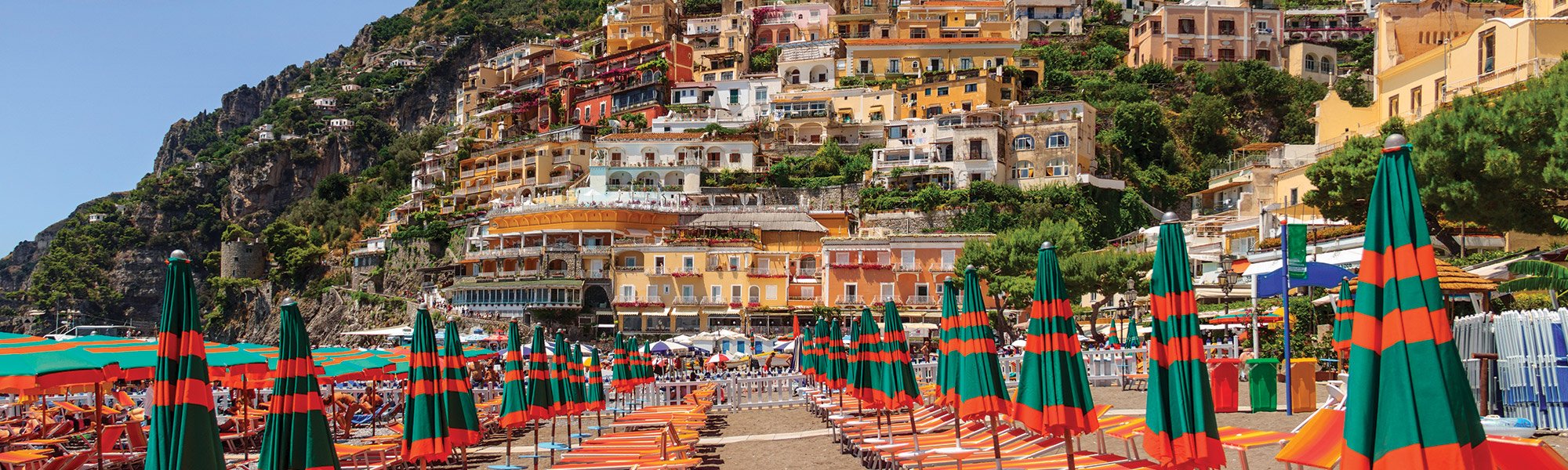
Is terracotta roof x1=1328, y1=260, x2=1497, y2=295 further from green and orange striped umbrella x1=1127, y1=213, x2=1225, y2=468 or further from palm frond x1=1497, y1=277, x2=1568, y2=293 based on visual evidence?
green and orange striped umbrella x1=1127, y1=213, x2=1225, y2=468

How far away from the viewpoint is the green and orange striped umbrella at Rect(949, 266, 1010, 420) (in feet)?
36.8

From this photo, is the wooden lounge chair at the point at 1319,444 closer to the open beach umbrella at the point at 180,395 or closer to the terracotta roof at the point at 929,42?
the open beach umbrella at the point at 180,395

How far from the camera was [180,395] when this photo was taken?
289 inches

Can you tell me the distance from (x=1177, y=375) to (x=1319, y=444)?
944 millimetres

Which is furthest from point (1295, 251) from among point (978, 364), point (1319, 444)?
point (1319, 444)

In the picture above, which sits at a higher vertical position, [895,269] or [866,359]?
[895,269]

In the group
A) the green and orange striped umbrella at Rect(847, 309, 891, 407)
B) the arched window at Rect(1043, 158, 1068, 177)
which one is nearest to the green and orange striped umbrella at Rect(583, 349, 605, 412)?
the green and orange striped umbrella at Rect(847, 309, 891, 407)

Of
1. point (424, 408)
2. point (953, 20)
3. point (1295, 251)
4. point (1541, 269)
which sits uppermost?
point (953, 20)

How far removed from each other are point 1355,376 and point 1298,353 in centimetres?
1668

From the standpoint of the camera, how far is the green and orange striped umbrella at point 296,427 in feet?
28.9

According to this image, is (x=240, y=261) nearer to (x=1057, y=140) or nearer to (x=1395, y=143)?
(x=1057, y=140)

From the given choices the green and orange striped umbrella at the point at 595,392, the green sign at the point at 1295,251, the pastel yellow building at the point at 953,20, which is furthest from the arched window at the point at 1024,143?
the green sign at the point at 1295,251

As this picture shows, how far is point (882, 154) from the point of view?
60.0 m

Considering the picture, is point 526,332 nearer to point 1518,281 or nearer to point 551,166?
point 551,166
